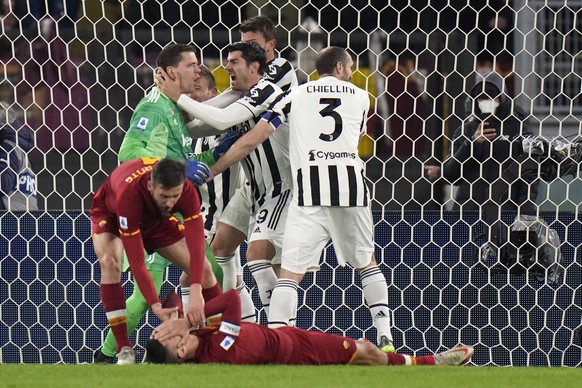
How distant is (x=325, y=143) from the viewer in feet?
22.7

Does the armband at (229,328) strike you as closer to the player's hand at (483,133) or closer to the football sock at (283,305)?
the football sock at (283,305)

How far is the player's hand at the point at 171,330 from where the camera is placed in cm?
599

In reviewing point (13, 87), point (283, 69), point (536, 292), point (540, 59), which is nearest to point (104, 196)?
point (283, 69)

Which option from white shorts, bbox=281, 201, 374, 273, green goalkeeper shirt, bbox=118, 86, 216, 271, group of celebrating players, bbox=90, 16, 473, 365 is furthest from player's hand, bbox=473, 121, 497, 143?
green goalkeeper shirt, bbox=118, 86, 216, 271

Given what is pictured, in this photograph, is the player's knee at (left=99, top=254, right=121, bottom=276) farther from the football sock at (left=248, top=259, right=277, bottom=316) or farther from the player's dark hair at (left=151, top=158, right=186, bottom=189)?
the football sock at (left=248, top=259, right=277, bottom=316)

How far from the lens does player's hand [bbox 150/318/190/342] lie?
599 cm

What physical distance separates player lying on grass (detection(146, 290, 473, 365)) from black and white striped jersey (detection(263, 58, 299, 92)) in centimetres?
162

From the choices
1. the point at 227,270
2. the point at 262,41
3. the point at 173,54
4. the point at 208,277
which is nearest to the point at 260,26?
the point at 262,41

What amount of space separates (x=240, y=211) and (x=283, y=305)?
2.65 ft

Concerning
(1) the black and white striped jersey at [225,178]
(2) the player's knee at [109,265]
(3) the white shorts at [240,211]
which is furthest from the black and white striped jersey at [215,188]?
(2) the player's knee at [109,265]

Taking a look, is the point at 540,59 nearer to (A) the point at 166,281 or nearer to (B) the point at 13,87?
(A) the point at 166,281

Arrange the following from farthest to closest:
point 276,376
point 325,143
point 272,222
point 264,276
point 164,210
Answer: point 264,276 → point 272,222 → point 325,143 → point 164,210 → point 276,376

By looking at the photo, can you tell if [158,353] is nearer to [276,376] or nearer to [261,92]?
[276,376]

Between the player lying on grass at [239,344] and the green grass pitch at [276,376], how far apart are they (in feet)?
0.45
